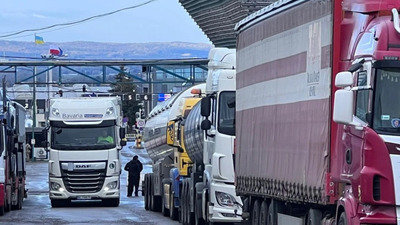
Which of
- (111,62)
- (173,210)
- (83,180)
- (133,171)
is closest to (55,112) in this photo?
(83,180)

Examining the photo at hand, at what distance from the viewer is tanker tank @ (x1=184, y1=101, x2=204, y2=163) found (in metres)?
23.6

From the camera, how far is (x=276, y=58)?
15266 millimetres

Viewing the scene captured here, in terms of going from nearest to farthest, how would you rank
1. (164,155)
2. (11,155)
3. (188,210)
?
(188,210), (164,155), (11,155)

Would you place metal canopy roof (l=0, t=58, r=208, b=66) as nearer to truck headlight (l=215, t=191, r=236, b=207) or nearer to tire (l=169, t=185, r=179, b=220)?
tire (l=169, t=185, r=179, b=220)

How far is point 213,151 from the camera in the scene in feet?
69.6

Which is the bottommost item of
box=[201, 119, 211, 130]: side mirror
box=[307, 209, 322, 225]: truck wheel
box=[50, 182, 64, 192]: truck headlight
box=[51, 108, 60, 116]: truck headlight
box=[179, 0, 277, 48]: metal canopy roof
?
box=[50, 182, 64, 192]: truck headlight

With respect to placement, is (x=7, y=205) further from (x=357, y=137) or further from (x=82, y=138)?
(x=357, y=137)

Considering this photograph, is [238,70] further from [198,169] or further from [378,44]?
[378,44]

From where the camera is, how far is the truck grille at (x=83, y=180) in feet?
112

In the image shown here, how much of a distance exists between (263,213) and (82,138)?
17840 mm

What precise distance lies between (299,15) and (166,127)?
16009 mm

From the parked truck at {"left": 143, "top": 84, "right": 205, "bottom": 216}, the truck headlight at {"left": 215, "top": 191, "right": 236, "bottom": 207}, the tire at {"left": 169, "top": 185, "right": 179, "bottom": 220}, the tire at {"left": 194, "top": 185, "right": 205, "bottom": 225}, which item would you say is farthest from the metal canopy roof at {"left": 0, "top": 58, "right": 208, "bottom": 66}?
the truck headlight at {"left": 215, "top": 191, "right": 236, "bottom": 207}

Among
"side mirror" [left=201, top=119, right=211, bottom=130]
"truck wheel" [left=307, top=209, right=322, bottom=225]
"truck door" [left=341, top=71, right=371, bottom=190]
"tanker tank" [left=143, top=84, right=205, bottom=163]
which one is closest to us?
"truck door" [left=341, top=71, right=371, bottom=190]

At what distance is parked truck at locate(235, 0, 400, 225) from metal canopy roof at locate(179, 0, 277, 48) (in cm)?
2792
